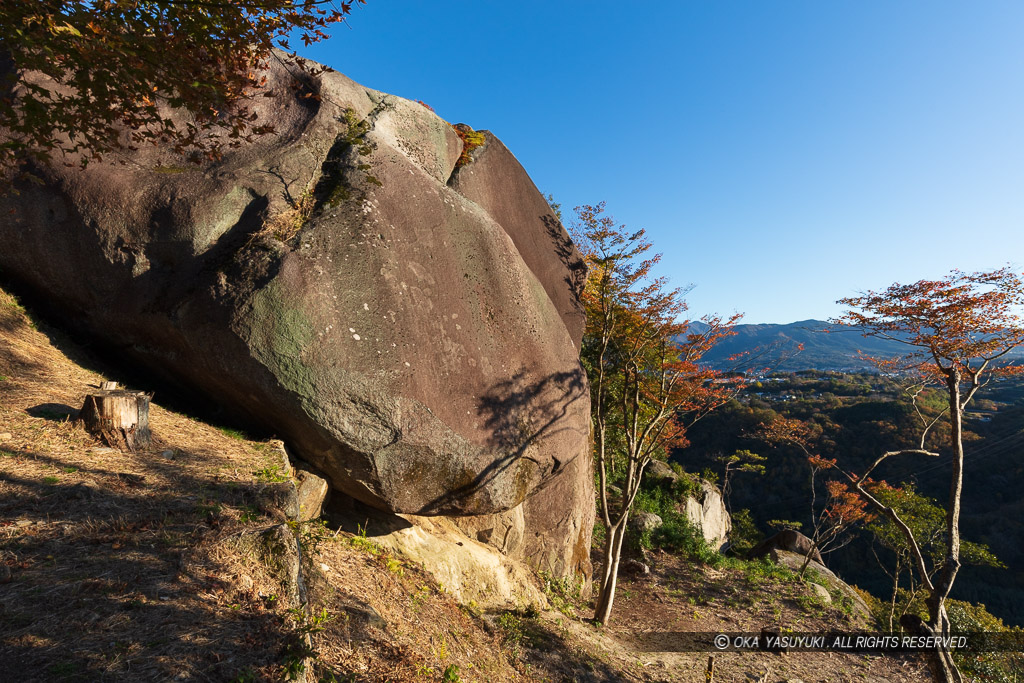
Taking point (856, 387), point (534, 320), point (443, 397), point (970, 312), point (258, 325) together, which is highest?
point (856, 387)

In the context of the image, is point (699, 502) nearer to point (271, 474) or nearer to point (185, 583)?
point (271, 474)

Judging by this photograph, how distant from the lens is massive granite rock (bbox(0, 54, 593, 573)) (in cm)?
525

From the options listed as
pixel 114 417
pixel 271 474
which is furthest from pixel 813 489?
pixel 114 417

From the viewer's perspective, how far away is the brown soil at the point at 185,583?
2.78m

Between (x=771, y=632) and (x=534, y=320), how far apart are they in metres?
7.96

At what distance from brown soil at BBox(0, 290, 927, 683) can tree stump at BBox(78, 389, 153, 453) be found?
111 millimetres

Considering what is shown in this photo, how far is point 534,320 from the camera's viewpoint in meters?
7.84

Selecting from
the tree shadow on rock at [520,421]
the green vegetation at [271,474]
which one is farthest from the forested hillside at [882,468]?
the green vegetation at [271,474]

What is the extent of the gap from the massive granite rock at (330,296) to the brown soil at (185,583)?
76 centimetres

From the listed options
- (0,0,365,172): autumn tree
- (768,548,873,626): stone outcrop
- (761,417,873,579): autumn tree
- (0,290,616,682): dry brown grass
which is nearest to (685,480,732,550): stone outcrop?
(768,548,873,626): stone outcrop

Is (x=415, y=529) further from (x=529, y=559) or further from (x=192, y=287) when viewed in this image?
(x=192, y=287)

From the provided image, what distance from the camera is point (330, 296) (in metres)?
5.43

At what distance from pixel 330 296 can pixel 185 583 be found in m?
3.04

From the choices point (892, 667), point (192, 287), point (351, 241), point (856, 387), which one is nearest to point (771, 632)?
point (892, 667)
